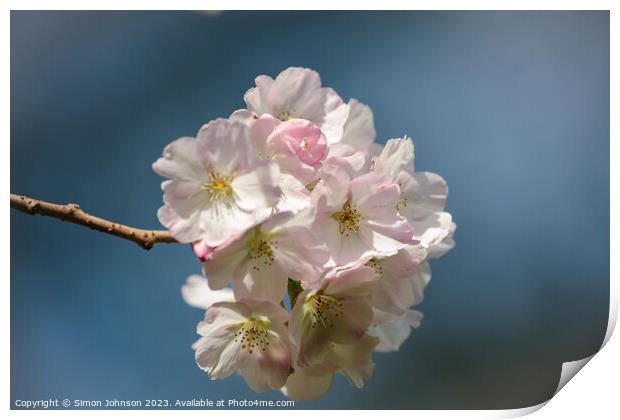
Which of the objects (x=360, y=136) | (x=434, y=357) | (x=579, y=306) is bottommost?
(x=434, y=357)

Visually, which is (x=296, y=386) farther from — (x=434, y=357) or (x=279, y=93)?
(x=434, y=357)

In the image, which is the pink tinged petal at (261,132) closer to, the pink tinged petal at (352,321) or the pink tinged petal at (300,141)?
the pink tinged petal at (300,141)

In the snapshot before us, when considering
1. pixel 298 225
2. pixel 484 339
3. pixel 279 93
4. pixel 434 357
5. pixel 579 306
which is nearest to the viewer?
pixel 298 225

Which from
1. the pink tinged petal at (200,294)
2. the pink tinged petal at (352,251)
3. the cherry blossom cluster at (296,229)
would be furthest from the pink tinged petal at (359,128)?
the pink tinged petal at (200,294)

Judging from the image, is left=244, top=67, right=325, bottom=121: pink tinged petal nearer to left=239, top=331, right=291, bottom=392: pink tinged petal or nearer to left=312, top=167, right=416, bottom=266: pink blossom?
left=312, top=167, right=416, bottom=266: pink blossom

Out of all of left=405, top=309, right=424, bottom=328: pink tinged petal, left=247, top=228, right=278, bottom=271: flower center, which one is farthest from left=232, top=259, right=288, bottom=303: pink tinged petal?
left=405, top=309, right=424, bottom=328: pink tinged petal

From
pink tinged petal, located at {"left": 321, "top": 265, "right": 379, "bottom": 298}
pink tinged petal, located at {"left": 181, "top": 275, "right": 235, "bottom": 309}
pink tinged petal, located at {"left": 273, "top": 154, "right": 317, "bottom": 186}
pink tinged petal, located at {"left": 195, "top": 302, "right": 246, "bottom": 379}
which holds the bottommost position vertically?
pink tinged petal, located at {"left": 195, "top": 302, "right": 246, "bottom": 379}

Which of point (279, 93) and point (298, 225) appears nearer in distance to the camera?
point (298, 225)
